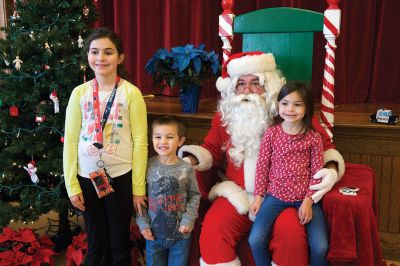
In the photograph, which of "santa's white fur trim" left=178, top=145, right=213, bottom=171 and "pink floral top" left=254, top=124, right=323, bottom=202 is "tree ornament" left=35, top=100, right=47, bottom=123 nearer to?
"santa's white fur trim" left=178, top=145, right=213, bottom=171

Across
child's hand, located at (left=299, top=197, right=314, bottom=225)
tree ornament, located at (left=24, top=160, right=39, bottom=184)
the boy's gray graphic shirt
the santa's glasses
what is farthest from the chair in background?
tree ornament, located at (left=24, top=160, right=39, bottom=184)

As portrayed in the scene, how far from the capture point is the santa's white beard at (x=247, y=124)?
2.30 meters

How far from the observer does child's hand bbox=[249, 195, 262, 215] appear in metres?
2.08

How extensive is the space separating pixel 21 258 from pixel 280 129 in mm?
1626

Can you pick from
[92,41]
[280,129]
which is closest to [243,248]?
[280,129]

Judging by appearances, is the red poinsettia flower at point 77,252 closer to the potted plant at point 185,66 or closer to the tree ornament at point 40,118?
the tree ornament at point 40,118

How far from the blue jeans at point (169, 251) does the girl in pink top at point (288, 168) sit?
32cm

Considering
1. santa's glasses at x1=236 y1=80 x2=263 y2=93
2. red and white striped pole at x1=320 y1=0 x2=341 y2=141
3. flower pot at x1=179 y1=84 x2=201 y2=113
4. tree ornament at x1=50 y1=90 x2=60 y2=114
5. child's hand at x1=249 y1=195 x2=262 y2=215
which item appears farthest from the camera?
flower pot at x1=179 y1=84 x2=201 y2=113

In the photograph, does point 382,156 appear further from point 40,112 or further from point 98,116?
point 40,112

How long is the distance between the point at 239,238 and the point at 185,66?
1263mm

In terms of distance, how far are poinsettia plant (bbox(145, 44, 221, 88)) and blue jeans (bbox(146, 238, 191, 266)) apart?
122 centimetres

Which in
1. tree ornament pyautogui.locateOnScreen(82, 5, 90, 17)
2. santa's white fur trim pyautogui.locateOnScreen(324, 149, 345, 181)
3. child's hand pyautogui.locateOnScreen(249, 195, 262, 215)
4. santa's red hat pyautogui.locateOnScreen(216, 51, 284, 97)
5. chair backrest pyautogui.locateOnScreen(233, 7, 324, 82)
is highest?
tree ornament pyautogui.locateOnScreen(82, 5, 90, 17)

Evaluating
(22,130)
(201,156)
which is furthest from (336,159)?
(22,130)

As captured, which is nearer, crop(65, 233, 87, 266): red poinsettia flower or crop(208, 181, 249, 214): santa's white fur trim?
crop(208, 181, 249, 214): santa's white fur trim
